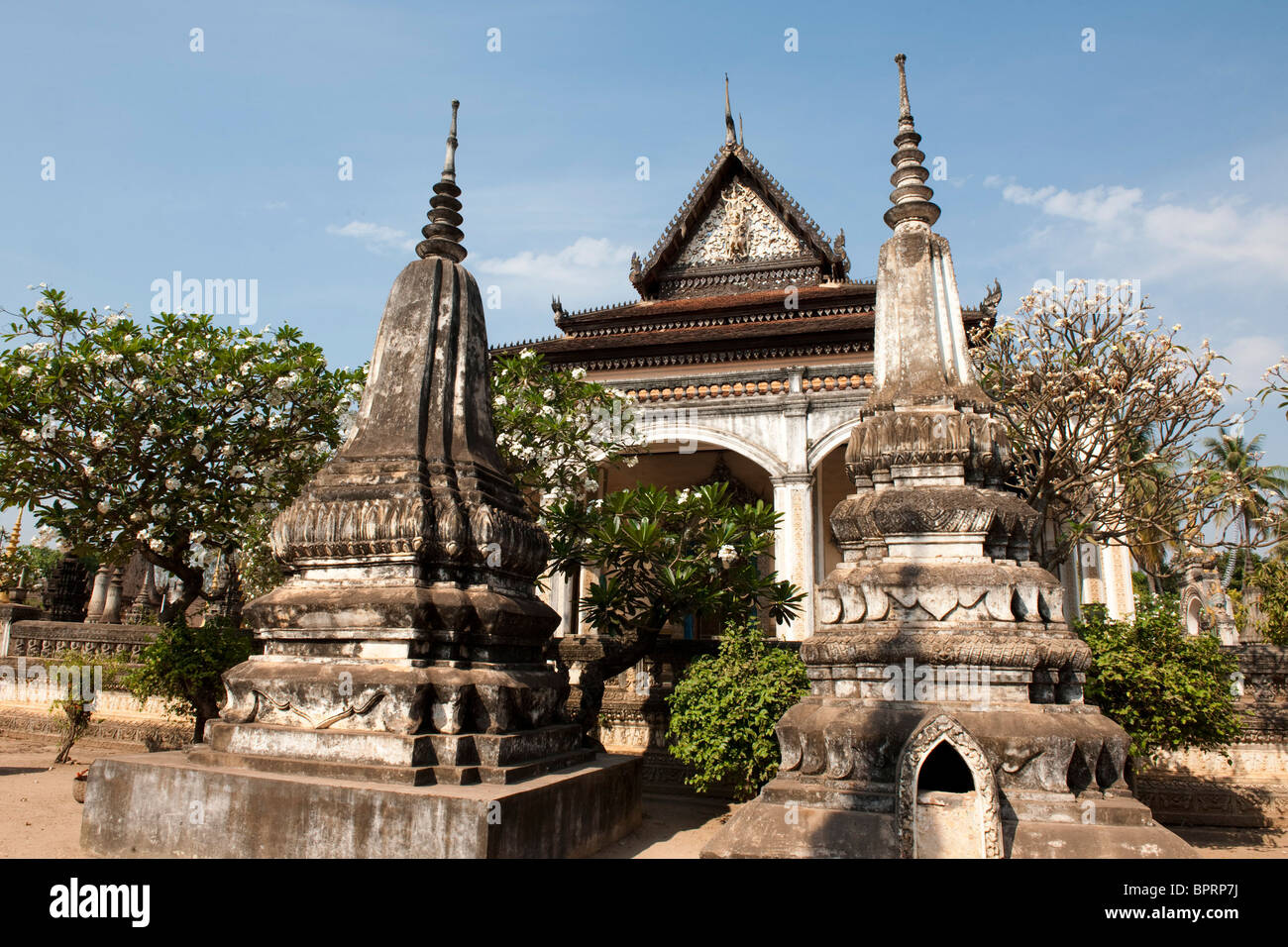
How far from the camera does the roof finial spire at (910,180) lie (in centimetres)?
555

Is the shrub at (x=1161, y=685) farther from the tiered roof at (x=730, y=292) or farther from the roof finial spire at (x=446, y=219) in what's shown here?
the tiered roof at (x=730, y=292)

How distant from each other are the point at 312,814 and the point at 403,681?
713 millimetres

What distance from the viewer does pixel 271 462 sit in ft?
28.5

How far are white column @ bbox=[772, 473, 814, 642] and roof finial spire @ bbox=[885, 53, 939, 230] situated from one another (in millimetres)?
7466

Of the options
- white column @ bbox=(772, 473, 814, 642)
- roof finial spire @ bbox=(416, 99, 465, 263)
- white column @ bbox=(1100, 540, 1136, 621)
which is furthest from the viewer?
white column @ bbox=(1100, 540, 1136, 621)

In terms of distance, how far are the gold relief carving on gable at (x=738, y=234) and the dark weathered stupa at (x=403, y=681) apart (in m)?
13.6

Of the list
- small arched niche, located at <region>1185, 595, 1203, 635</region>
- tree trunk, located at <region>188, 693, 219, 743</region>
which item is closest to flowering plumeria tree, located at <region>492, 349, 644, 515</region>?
tree trunk, located at <region>188, 693, 219, 743</region>

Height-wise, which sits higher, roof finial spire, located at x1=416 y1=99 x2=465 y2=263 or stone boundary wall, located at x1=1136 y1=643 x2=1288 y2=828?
roof finial spire, located at x1=416 y1=99 x2=465 y2=263

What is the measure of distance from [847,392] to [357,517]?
10.3m

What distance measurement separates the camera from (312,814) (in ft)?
12.3

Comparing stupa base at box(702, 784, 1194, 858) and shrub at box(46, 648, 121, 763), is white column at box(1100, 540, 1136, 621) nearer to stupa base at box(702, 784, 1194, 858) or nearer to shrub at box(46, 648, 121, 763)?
stupa base at box(702, 784, 1194, 858)

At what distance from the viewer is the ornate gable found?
57.2ft
